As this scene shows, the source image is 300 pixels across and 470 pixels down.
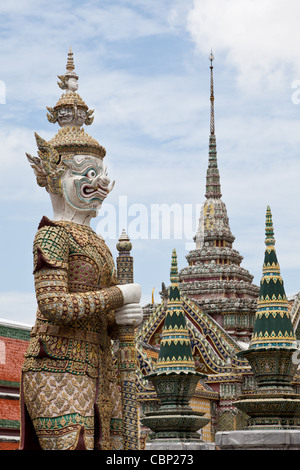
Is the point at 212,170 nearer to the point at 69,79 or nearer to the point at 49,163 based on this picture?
the point at 69,79

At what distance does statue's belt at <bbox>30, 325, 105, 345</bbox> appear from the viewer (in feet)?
31.1

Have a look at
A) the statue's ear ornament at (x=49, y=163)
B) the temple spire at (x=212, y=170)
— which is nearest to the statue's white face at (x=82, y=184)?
the statue's ear ornament at (x=49, y=163)

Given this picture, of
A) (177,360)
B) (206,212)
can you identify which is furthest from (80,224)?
(206,212)

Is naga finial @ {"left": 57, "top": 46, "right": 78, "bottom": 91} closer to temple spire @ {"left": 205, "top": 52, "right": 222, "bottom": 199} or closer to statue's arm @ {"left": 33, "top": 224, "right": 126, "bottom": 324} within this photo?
statue's arm @ {"left": 33, "top": 224, "right": 126, "bottom": 324}

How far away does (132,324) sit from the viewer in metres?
9.98

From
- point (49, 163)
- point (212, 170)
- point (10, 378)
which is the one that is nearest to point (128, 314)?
point (49, 163)

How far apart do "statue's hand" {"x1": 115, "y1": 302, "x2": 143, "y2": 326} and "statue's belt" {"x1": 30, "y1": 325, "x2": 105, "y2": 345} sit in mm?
356

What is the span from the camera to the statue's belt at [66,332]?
31.1 ft

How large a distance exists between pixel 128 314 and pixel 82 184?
62.0 inches

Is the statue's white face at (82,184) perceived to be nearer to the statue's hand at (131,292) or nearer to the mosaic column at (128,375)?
the mosaic column at (128,375)

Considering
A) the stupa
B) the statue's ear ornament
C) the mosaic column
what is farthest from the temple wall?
the stupa

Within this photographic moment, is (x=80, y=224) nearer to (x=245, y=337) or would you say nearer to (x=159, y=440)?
(x=159, y=440)

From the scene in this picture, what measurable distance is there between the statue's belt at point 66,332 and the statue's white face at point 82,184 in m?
1.45
